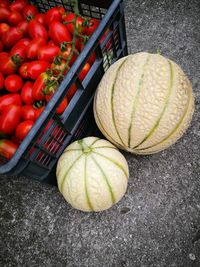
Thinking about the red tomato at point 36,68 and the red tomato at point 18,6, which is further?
the red tomato at point 18,6

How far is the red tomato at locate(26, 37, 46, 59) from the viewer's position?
1503mm

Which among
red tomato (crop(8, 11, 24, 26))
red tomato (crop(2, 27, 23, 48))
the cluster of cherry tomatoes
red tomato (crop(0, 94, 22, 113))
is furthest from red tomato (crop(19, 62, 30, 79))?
red tomato (crop(8, 11, 24, 26))

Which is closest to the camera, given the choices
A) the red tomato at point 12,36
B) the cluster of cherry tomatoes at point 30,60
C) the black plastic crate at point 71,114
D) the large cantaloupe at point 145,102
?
the black plastic crate at point 71,114

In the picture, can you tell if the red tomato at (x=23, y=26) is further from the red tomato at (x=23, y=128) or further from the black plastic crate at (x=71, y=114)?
the red tomato at (x=23, y=128)

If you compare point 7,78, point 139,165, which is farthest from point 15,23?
point 139,165

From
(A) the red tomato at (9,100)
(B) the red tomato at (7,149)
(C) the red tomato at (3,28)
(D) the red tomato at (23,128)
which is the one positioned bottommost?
(B) the red tomato at (7,149)

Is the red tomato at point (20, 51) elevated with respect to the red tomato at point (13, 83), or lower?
elevated

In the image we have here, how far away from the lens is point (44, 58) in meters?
1.48

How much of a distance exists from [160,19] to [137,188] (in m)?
1.28

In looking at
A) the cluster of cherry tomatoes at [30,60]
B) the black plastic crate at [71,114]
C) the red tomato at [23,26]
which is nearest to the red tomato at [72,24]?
the cluster of cherry tomatoes at [30,60]

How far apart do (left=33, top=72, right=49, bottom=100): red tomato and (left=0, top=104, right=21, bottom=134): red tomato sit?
0.12 m

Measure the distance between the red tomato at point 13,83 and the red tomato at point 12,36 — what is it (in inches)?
9.9

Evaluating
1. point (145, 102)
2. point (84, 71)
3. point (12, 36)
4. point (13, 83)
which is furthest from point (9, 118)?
point (145, 102)

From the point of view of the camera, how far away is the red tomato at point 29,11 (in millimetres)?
1639
